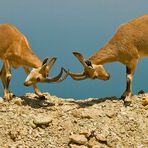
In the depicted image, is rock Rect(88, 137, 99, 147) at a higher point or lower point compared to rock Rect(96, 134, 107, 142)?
lower

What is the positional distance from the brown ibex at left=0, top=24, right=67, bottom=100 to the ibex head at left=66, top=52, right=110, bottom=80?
1.63 feet

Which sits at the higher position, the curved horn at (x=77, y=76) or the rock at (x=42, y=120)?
the curved horn at (x=77, y=76)

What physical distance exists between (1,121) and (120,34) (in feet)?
16.6

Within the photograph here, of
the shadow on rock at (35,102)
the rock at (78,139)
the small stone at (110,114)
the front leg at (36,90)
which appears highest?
the front leg at (36,90)

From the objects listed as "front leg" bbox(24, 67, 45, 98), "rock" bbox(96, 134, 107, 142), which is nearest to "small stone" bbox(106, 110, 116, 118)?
"rock" bbox(96, 134, 107, 142)

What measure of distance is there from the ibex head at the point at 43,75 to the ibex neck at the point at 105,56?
4.02 ft

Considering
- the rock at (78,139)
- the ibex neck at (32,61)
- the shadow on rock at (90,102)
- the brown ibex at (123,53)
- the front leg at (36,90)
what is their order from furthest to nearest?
the front leg at (36,90)
the ibex neck at (32,61)
the shadow on rock at (90,102)
the brown ibex at (123,53)
the rock at (78,139)

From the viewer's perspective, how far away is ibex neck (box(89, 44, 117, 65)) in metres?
18.2

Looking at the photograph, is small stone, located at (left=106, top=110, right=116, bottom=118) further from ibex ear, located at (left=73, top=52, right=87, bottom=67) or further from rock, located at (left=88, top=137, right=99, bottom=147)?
ibex ear, located at (left=73, top=52, right=87, bottom=67)

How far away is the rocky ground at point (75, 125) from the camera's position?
50.9 feet

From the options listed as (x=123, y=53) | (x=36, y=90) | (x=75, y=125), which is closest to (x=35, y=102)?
(x=36, y=90)

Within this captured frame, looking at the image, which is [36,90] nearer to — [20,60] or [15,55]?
[20,60]

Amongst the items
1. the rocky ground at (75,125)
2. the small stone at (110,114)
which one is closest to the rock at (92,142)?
the rocky ground at (75,125)

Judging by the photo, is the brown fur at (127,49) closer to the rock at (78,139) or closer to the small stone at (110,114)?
the small stone at (110,114)
